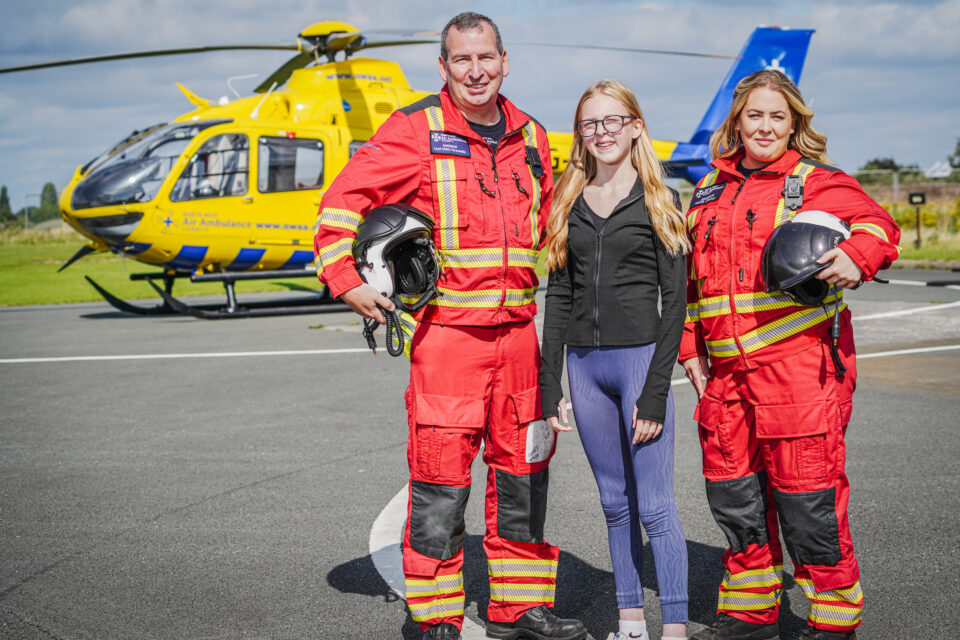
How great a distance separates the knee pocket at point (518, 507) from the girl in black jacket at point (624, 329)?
285 millimetres

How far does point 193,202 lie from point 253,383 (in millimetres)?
5809

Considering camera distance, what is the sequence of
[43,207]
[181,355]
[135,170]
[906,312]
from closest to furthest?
[181,355] → [906,312] → [135,170] → [43,207]

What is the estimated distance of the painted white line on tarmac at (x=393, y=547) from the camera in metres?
3.45

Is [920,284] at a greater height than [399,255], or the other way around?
[399,255]

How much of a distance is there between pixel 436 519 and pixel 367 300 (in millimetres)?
859

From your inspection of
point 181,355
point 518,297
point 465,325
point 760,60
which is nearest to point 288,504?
point 465,325

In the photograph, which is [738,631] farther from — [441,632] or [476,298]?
[476,298]

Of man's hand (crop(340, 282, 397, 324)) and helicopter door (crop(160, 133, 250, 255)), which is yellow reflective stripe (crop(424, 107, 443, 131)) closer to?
man's hand (crop(340, 282, 397, 324))

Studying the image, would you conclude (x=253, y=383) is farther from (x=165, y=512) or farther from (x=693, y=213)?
(x=693, y=213)

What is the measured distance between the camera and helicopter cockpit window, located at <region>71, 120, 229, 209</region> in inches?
510

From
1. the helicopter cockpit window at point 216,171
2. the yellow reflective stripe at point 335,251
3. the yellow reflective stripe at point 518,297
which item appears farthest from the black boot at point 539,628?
the helicopter cockpit window at point 216,171

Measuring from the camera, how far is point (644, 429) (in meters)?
3.02

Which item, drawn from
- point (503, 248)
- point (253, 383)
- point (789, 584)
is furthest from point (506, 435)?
point (253, 383)

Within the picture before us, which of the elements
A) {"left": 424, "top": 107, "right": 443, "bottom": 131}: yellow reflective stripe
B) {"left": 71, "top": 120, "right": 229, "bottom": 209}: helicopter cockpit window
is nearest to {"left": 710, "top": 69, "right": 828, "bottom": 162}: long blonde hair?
{"left": 424, "top": 107, "right": 443, "bottom": 131}: yellow reflective stripe
